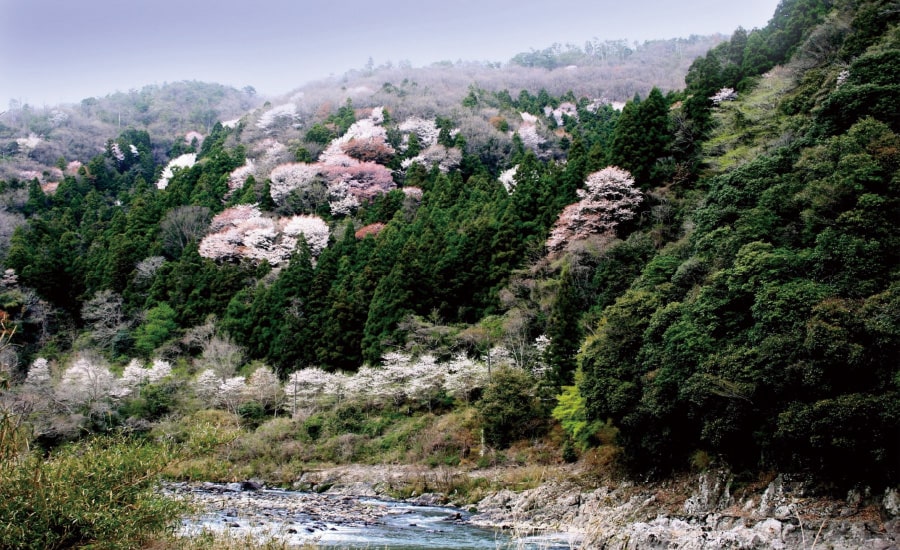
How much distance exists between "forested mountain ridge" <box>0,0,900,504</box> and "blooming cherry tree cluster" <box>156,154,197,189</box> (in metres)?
0.41

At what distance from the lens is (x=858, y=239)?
52.2ft

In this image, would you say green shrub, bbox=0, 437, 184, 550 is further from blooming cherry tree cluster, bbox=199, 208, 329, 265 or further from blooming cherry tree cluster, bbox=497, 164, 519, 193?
blooming cherry tree cluster, bbox=497, 164, 519, 193

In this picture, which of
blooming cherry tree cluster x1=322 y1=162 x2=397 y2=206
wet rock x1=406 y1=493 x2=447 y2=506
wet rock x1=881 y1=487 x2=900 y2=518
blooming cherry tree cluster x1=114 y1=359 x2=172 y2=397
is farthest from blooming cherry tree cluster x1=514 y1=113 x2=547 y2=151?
wet rock x1=881 y1=487 x2=900 y2=518

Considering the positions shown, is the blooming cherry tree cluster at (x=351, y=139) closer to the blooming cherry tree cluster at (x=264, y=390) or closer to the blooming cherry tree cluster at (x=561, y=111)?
the blooming cherry tree cluster at (x=561, y=111)

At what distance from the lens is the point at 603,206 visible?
3123cm

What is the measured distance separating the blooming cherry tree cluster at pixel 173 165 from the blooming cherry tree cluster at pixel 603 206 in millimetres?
43176

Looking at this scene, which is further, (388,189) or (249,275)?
(388,189)

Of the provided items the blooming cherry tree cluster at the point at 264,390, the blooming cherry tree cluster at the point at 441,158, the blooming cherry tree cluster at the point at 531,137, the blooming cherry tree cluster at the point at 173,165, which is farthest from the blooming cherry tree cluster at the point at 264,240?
the blooming cherry tree cluster at the point at 531,137

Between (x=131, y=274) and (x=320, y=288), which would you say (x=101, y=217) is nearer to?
(x=131, y=274)

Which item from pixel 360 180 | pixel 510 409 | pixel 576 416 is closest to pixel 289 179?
pixel 360 180

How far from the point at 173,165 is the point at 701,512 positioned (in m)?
62.1

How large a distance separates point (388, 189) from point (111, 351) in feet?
78.3

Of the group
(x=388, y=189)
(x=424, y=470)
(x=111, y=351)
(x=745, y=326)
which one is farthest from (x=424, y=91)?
(x=745, y=326)

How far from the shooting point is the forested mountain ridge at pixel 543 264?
1620cm
